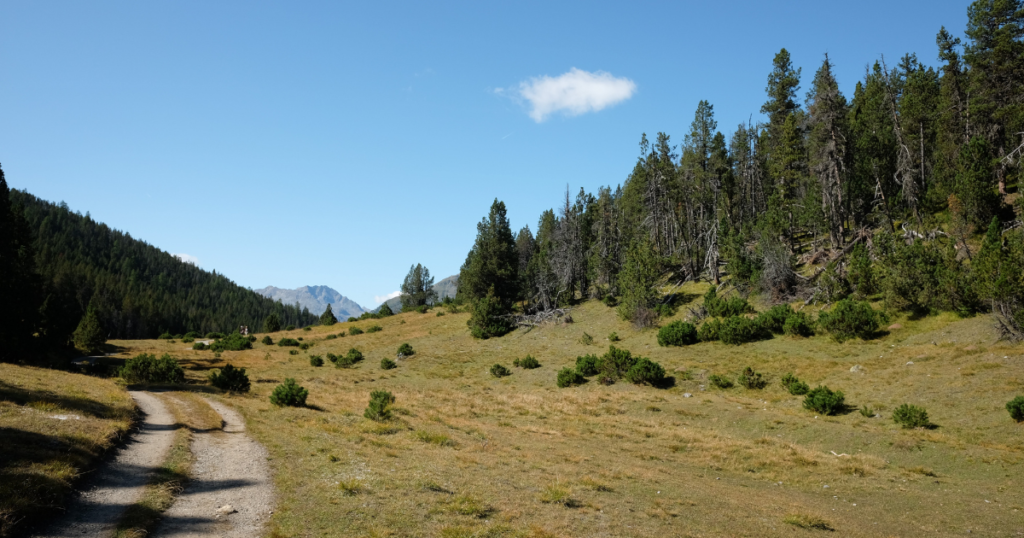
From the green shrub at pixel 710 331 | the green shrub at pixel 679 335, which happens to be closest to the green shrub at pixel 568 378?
the green shrub at pixel 679 335

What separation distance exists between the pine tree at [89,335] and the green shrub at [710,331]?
61.6 metres

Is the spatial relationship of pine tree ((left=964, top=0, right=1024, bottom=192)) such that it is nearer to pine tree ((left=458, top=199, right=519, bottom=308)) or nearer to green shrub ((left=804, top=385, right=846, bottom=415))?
green shrub ((left=804, top=385, right=846, bottom=415))

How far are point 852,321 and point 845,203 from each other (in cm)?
2193

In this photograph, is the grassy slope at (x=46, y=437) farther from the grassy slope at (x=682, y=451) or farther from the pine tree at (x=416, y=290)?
the pine tree at (x=416, y=290)

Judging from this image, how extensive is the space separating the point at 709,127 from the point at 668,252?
19.0 meters

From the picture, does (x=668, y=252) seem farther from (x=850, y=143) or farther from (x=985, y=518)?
(x=985, y=518)

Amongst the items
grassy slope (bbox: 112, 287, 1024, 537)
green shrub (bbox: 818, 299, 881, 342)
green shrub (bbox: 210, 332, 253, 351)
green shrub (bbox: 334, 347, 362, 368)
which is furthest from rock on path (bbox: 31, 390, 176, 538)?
green shrub (bbox: 210, 332, 253, 351)

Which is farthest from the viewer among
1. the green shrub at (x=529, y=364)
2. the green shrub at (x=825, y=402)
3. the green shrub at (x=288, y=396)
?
the green shrub at (x=529, y=364)

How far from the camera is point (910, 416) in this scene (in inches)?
782

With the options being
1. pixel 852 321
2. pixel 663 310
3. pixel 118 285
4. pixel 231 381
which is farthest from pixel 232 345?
pixel 118 285

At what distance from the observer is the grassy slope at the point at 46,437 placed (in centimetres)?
784

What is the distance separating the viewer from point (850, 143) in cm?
5019

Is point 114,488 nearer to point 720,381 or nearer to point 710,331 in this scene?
point 720,381

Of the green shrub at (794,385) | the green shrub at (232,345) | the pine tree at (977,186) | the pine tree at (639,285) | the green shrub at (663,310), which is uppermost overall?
the pine tree at (977,186)
